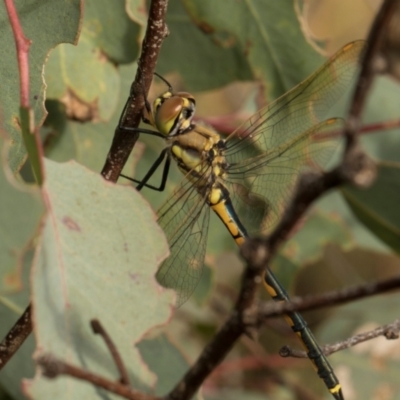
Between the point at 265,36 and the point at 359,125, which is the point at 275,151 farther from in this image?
the point at 359,125

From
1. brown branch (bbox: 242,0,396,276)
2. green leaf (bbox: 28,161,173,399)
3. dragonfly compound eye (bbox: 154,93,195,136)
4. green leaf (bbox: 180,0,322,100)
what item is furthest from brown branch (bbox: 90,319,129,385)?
green leaf (bbox: 180,0,322,100)

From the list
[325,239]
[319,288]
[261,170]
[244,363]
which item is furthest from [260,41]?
[319,288]

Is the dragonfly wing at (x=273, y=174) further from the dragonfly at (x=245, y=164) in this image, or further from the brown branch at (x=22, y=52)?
the brown branch at (x=22, y=52)

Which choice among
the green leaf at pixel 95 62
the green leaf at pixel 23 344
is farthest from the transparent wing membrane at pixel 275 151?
the green leaf at pixel 23 344

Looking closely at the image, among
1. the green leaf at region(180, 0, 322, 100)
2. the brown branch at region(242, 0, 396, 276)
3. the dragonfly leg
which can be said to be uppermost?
the green leaf at region(180, 0, 322, 100)

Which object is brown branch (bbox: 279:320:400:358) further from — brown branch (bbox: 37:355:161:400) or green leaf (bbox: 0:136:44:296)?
green leaf (bbox: 0:136:44:296)

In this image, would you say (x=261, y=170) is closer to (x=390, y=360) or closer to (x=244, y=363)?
(x=244, y=363)

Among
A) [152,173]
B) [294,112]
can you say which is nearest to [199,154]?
[152,173]

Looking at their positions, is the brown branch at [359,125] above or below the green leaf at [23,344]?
above
